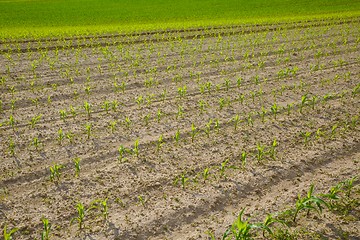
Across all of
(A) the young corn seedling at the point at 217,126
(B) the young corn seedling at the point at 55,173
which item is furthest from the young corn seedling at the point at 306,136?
(B) the young corn seedling at the point at 55,173

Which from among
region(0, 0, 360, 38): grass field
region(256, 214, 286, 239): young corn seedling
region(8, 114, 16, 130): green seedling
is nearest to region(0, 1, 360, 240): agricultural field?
region(256, 214, 286, 239): young corn seedling

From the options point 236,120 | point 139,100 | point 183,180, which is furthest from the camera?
point 139,100

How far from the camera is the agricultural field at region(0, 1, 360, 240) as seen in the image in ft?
14.2

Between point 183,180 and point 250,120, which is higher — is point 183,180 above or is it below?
below

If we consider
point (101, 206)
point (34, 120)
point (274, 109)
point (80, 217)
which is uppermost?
point (274, 109)

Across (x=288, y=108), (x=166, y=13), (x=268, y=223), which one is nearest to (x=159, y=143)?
(x=268, y=223)

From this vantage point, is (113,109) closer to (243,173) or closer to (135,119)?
(135,119)

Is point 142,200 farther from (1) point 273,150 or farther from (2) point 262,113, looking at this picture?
(2) point 262,113

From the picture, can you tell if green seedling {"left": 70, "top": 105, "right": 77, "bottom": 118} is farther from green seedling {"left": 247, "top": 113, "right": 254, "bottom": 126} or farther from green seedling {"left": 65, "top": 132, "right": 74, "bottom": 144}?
green seedling {"left": 247, "top": 113, "right": 254, "bottom": 126}

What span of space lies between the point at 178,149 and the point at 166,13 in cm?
2801

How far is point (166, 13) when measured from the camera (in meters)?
32.1

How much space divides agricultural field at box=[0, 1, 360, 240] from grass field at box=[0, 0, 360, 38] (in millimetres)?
14399

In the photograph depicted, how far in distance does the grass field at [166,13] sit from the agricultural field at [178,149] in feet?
47.2

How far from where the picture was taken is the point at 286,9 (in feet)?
111
